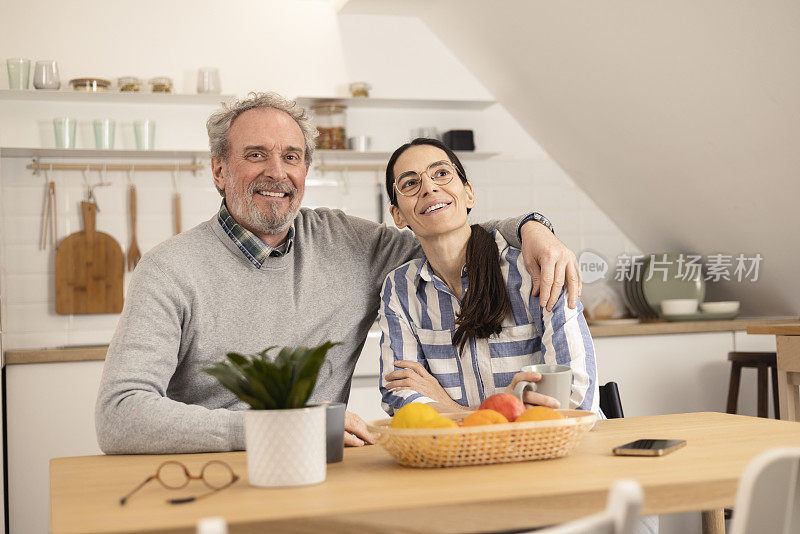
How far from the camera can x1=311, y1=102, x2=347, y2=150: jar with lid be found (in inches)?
165

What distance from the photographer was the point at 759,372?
3.69m

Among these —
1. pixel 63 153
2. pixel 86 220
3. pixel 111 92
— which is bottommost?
pixel 86 220

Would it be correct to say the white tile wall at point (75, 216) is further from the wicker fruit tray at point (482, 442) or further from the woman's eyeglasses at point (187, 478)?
the wicker fruit tray at point (482, 442)

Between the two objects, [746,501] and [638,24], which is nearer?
[746,501]

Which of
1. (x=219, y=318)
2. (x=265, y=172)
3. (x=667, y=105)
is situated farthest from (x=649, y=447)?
(x=667, y=105)

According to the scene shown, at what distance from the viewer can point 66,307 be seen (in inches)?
157

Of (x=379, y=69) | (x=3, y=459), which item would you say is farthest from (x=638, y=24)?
(x=3, y=459)

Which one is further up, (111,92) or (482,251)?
(111,92)

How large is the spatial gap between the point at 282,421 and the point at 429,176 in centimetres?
99

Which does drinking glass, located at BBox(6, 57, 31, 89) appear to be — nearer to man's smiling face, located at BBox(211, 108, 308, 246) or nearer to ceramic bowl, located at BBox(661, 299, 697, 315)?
man's smiling face, located at BBox(211, 108, 308, 246)

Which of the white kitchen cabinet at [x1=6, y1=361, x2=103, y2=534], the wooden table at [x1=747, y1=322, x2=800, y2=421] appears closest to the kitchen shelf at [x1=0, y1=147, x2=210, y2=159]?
the white kitchen cabinet at [x1=6, y1=361, x2=103, y2=534]

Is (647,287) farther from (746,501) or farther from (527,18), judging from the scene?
(746,501)

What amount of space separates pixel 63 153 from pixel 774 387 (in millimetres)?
3329

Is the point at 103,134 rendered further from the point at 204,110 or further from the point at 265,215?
the point at 265,215
